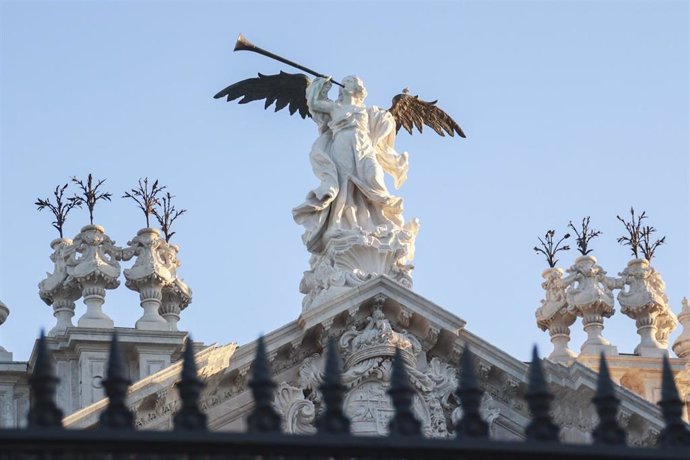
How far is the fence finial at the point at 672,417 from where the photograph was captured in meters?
14.7

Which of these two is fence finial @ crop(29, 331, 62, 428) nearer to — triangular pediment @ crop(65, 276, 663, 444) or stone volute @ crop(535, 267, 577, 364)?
triangular pediment @ crop(65, 276, 663, 444)

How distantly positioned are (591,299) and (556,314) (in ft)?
2.39

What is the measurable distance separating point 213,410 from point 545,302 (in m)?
6.92

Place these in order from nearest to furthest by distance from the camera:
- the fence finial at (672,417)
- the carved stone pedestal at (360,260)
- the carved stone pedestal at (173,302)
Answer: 1. the fence finial at (672,417)
2. the carved stone pedestal at (360,260)
3. the carved stone pedestal at (173,302)

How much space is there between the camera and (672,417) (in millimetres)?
14914

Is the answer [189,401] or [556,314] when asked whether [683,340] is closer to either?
[556,314]

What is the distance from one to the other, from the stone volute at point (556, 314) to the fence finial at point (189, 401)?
20414 millimetres

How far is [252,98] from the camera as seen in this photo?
34.9 metres

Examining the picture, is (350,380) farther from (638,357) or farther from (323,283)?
(638,357)

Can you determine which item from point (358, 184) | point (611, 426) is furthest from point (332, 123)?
point (611, 426)

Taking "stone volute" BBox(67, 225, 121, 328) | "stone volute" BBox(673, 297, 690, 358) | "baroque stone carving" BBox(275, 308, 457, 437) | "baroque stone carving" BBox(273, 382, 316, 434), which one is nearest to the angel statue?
"baroque stone carving" BBox(275, 308, 457, 437)

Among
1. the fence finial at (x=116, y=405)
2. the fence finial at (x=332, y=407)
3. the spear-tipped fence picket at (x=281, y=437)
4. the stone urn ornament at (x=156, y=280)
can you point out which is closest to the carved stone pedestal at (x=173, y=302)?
the stone urn ornament at (x=156, y=280)

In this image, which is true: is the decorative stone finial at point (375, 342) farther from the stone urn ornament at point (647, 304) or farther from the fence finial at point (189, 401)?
the fence finial at point (189, 401)

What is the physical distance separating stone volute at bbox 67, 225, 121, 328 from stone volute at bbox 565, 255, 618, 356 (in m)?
7.18
